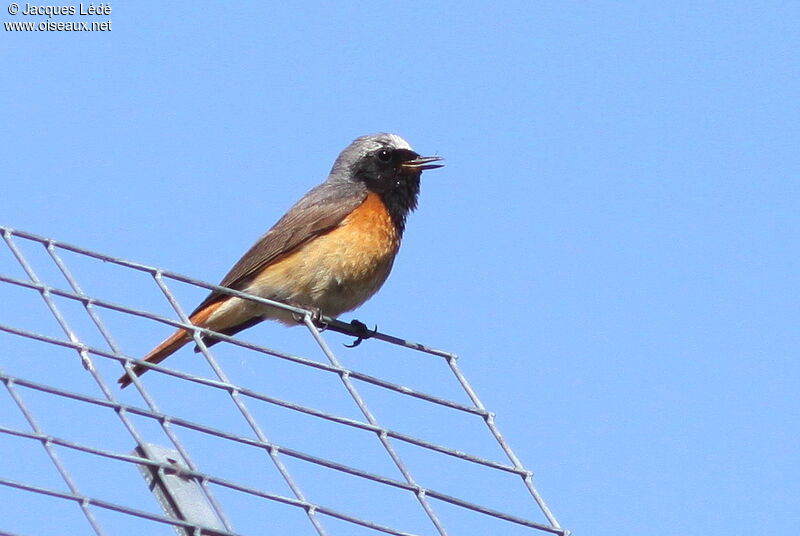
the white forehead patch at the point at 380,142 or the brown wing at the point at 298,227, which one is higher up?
the white forehead patch at the point at 380,142

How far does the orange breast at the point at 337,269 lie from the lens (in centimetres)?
711

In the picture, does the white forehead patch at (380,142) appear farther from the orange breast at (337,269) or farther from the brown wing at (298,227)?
the orange breast at (337,269)

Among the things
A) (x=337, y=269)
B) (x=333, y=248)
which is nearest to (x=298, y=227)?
(x=333, y=248)

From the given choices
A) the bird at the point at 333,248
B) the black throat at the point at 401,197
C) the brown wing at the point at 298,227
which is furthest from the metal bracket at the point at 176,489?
the black throat at the point at 401,197

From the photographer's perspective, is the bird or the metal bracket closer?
the metal bracket

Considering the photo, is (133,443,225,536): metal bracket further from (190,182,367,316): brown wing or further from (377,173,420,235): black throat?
(377,173,420,235): black throat

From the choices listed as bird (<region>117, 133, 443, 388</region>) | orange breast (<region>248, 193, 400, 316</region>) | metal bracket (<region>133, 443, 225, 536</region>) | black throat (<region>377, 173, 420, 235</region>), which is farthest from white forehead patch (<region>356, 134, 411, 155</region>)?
metal bracket (<region>133, 443, 225, 536</region>)

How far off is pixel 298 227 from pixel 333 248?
0.39 meters

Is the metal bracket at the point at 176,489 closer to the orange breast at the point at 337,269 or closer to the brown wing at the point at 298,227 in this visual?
the orange breast at the point at 337,269

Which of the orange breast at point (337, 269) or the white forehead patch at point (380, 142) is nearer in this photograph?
the orange breast at point (337, 269)

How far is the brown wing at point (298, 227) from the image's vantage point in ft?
24.2

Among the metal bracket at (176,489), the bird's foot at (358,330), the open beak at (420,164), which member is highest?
the open beak at (420,164)

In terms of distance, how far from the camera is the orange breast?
711 cm

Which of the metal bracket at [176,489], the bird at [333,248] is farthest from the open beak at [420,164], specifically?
the metal bracket at [176,489]
